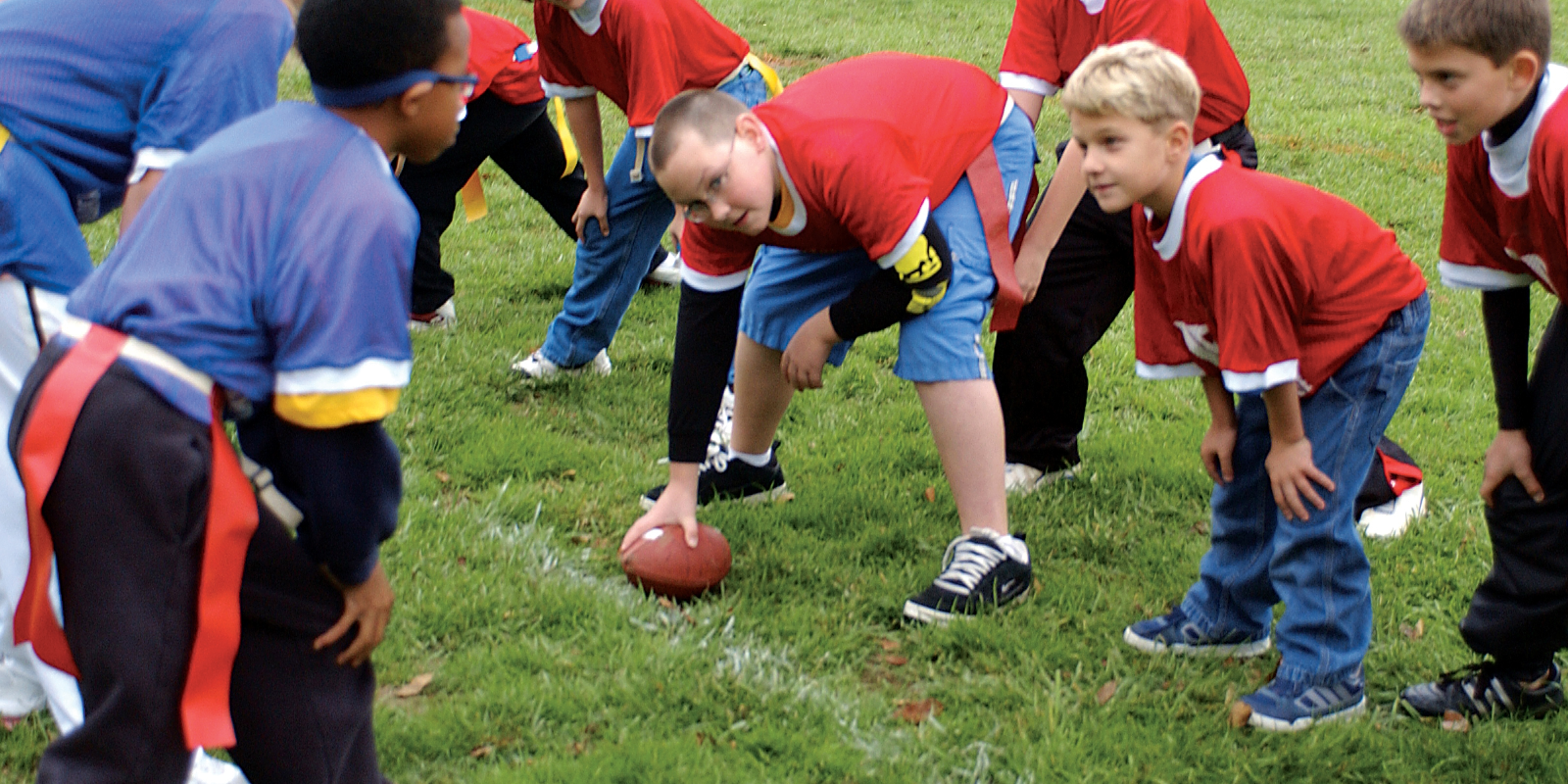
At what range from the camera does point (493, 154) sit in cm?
607

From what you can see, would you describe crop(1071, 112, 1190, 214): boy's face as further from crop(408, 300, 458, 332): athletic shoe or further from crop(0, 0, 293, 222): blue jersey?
crop(408, 300, 458, 332): athletic shoe

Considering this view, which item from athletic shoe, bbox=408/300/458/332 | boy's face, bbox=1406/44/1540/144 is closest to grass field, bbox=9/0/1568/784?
athletic shoe, bbox=408/300/458/332

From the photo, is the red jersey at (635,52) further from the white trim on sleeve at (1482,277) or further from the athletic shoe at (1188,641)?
the white trim on sleeve at (1482,277)

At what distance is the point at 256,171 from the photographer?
2191 mm

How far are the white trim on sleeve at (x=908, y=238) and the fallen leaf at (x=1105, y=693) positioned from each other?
130 centimetres

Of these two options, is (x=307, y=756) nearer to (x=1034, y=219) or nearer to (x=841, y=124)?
(x=841, y=124)

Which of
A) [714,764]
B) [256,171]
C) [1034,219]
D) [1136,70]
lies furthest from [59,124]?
[1034,219]

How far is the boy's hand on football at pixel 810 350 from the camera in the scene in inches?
149

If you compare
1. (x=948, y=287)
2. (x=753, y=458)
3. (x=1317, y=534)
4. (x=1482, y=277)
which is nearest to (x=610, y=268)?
(x=753, y=458)

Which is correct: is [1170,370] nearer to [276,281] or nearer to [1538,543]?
[1538,543]

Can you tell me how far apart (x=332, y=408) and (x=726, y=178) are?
1539 millimetres

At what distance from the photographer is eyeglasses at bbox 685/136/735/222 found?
11.3ft

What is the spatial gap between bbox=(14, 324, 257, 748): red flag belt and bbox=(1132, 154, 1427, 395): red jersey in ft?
6.84

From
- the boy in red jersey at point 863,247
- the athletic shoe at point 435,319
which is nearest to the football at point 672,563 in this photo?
the boy in red jersey at point 863,247
